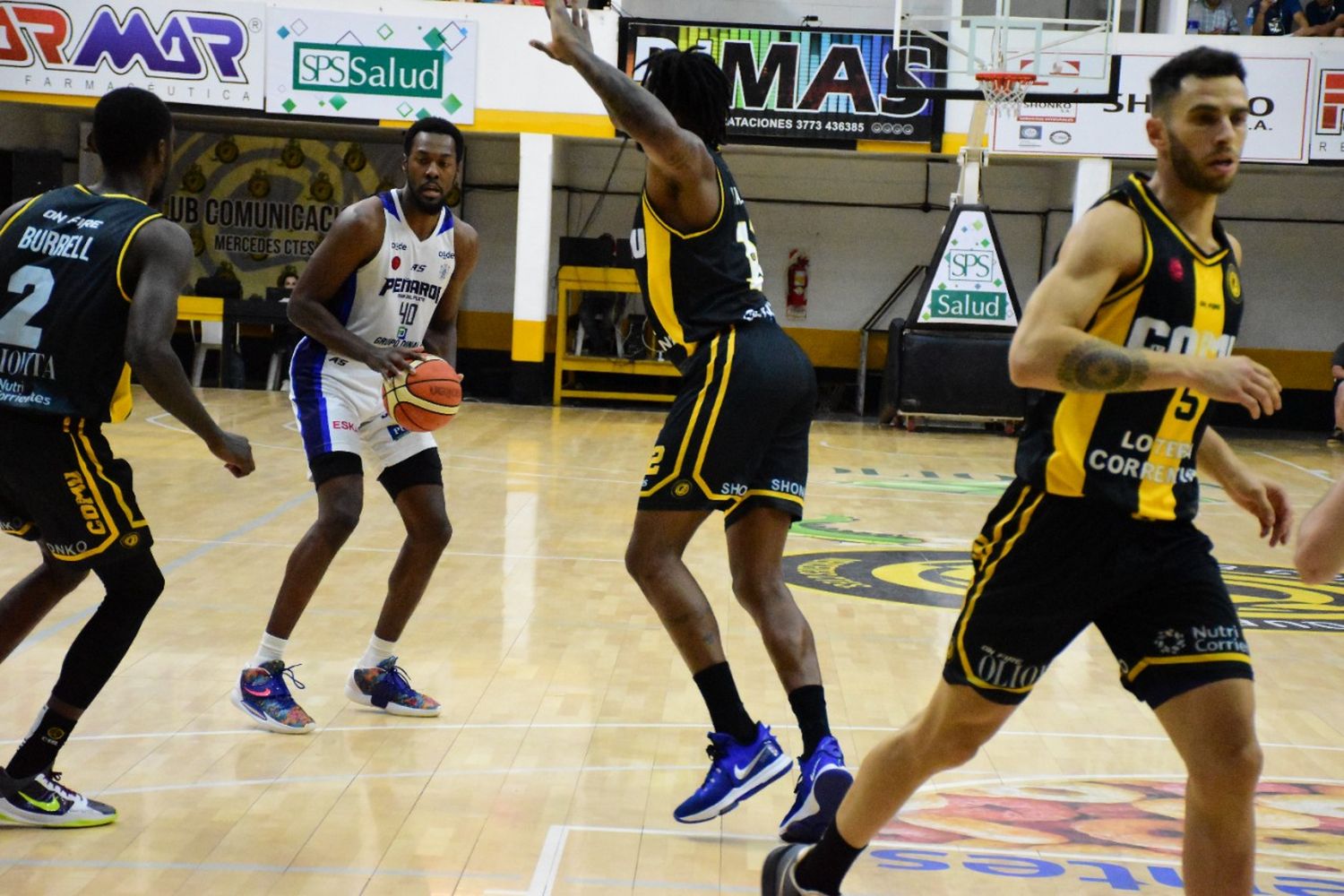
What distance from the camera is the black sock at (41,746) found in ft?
11.5

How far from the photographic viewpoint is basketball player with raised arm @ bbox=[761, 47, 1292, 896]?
102 inches

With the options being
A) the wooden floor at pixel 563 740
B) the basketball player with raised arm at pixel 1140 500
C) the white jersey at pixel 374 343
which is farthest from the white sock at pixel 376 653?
the basketball player with raised arm at pixel 1140 500

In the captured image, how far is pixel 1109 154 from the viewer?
17.5 meters

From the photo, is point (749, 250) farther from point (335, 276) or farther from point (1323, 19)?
point (1323, 19)

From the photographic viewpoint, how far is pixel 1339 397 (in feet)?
7.80

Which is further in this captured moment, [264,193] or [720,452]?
[264,193]

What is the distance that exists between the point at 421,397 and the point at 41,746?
159 centimetres

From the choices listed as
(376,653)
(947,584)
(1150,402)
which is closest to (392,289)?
(376,653)

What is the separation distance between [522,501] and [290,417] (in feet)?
19.2

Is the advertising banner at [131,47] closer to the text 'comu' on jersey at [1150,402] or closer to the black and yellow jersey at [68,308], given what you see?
the black and yellow jersey at [68,308]

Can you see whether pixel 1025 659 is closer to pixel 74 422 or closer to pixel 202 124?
pixel 74 422

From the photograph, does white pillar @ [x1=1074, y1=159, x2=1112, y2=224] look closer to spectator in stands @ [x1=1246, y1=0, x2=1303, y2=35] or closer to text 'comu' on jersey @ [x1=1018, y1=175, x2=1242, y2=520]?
spectator in stands @ [x1=1246, y1=0, x2=1303, y2=35]

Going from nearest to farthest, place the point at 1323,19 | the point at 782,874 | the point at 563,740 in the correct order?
the point at 782,874 < the point at 563,740 < the point at 1323,19

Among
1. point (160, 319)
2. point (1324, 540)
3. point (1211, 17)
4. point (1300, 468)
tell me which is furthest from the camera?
point (1211, 17)
